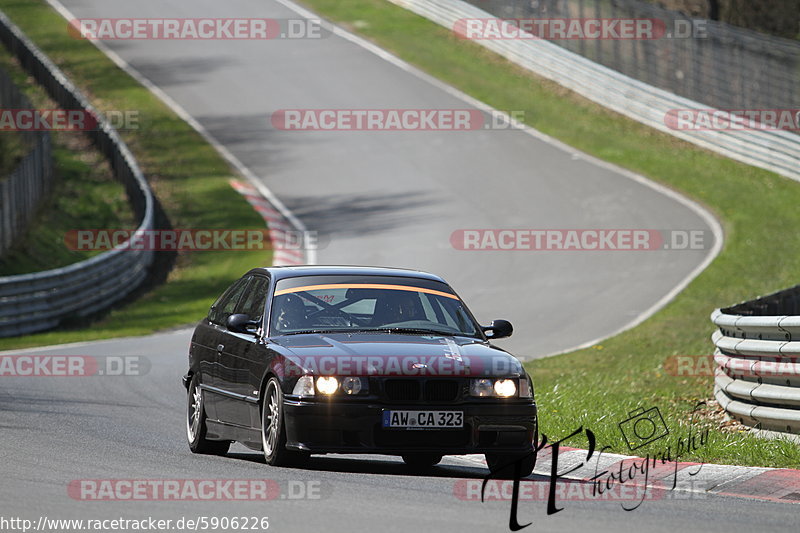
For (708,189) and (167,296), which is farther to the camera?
(708,189)

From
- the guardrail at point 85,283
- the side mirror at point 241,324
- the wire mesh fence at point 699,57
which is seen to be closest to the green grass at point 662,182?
the wire mesh fence at point 699,57

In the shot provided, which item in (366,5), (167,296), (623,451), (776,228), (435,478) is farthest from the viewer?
(366,5)

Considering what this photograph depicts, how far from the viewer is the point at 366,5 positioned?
5466cm

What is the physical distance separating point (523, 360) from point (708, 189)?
15417mm

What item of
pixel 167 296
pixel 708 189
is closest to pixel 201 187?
pixel 167 296

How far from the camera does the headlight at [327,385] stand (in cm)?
900

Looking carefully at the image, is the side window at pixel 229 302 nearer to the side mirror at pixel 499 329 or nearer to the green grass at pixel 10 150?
the side mirror at pixel 499 329

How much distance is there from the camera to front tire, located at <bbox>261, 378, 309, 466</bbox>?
30.0ft

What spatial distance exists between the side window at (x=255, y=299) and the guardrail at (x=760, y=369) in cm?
406

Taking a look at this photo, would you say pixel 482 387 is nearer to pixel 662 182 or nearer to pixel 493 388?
pixel 493 388

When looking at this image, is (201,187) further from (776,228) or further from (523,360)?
(523,360)

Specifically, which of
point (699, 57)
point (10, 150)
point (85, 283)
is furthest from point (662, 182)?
point (10, 150)

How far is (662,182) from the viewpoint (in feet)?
113

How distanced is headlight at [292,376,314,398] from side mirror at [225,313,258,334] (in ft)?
3.51
